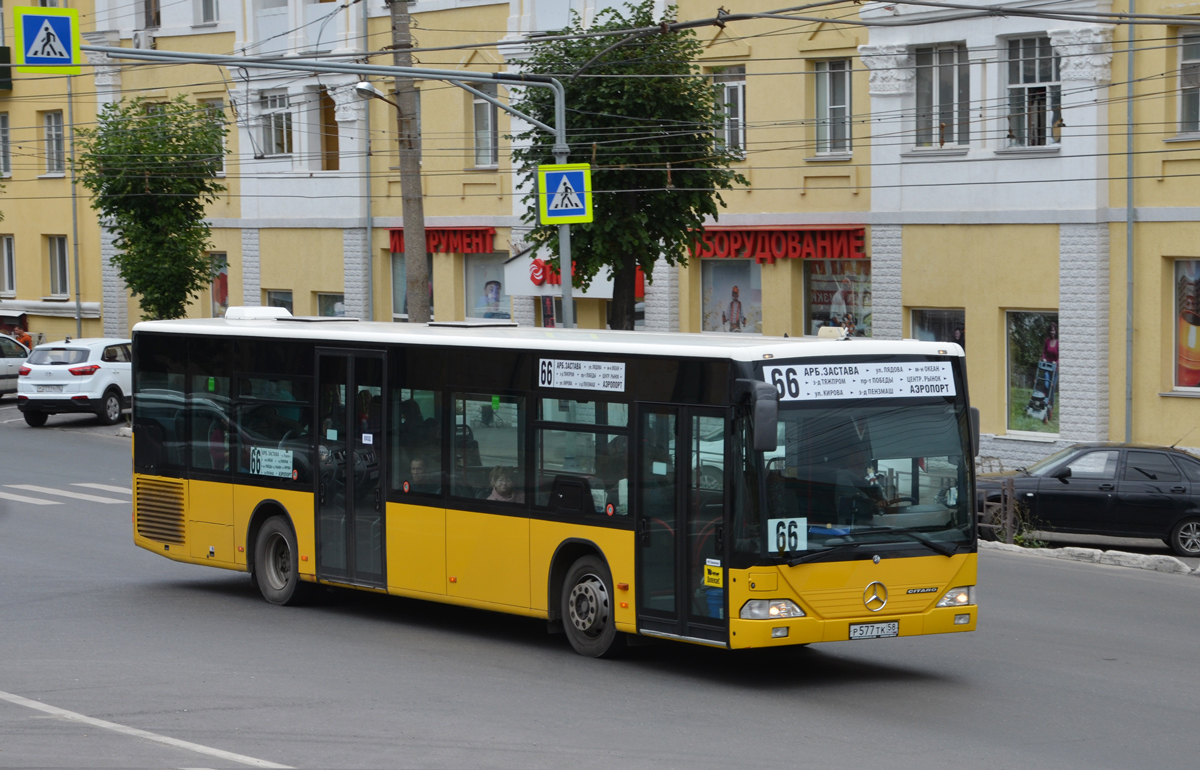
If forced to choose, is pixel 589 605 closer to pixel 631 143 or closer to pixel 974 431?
pixel 974 431

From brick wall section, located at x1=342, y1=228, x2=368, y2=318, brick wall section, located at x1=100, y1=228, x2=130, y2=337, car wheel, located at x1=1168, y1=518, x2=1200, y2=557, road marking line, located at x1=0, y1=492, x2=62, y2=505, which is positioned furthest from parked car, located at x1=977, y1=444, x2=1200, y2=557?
brick wall section, located at x1=100, y1=228, x2=130, y2=337

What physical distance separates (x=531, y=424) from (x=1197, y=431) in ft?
50.2

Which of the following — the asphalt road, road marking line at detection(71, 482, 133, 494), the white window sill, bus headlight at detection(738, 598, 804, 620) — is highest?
the white window sill

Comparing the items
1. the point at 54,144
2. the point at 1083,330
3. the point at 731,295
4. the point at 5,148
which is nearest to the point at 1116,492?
the point at 1083,330

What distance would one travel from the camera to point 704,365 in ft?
36.7

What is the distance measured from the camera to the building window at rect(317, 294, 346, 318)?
39.5 m

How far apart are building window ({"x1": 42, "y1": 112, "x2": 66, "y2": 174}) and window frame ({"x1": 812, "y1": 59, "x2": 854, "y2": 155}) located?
88.4ft

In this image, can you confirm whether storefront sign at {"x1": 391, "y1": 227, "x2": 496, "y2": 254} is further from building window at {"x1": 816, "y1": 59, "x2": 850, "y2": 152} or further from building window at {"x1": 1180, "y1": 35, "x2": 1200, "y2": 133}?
building window at {"x1": 1180, "y1": 35, "x2": 1200, "y2": 133}

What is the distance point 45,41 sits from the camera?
17500 millimetres

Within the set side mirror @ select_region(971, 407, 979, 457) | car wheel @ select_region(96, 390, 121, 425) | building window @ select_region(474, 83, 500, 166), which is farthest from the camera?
building window @ select_region(474, 83, 500, 166)

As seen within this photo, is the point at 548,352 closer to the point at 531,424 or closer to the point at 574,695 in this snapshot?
the point at 531,424

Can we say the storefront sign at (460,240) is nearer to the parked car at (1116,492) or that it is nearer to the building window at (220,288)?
the building window at (220,288)

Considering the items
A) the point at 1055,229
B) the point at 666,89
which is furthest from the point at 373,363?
the point at 1055,229

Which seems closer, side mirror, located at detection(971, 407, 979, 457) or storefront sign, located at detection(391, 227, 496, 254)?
side mirror, located at detection(971, 407, 979, 457)
